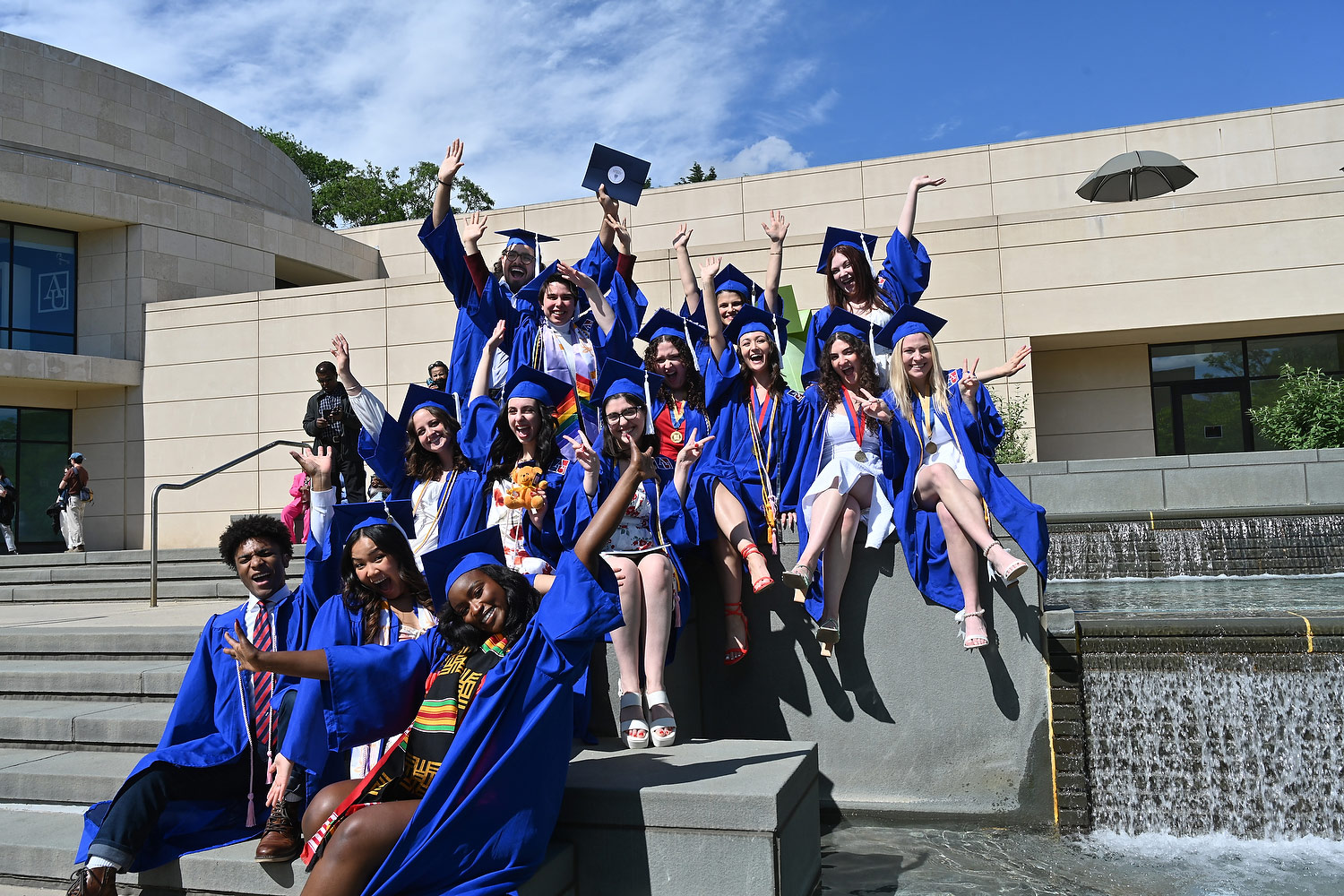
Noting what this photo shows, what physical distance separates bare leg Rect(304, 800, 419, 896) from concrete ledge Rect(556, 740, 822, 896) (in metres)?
0.67

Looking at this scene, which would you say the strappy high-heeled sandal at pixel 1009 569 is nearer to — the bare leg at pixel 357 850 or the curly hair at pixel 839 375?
the curly hair at pixel 839 375

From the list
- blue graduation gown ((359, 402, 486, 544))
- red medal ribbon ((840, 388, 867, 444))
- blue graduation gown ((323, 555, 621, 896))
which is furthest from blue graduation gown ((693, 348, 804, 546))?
blue graduation gown ((323, 555, 621, 896))

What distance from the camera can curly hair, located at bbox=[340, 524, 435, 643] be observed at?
3.64 metres

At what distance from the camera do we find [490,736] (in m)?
3.00

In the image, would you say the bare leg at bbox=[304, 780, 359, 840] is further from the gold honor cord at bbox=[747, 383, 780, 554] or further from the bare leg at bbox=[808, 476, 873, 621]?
the gold honor cord at bbox=[747, 383, 780, 554]

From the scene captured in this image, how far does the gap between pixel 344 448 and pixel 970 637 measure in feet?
21.8

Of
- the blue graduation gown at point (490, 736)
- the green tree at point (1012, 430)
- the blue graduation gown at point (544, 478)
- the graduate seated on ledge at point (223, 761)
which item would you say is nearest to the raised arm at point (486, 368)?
the blue graduation gown at point (544, 478)

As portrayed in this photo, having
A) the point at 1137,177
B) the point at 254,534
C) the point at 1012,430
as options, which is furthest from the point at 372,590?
the point at 1137,177

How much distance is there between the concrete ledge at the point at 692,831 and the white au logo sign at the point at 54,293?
1906 centimetres

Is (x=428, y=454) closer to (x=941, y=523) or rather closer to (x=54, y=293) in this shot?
(x=941, y=523)

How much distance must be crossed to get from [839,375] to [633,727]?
7.47 ft

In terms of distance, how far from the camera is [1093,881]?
162 inches

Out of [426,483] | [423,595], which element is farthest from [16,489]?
[423,595]

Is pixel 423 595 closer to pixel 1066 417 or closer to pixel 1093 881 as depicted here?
pixel 1093 881
